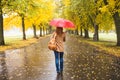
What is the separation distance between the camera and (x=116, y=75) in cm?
1096

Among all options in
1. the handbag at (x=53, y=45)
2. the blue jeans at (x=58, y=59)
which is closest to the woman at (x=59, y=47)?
the blue jeans at (x=58, y=59)

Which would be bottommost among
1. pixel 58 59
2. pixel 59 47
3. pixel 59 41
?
pixel 58 59

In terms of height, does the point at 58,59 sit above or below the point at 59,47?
below

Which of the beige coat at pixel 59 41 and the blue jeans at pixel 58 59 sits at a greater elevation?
the beige coat at pixel 59 41

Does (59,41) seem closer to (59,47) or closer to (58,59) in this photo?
(59,47)

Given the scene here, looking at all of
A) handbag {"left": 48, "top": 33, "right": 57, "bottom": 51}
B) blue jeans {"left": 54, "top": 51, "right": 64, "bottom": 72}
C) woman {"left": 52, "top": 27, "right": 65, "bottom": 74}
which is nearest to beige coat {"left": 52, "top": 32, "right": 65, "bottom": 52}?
woman {"left": 52, "top": 27, "right": 65, "bottom": 74}

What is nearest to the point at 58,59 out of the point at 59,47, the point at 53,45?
the point at 59,47

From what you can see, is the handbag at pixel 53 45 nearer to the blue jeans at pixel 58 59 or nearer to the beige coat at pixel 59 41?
the beige coat at pixel 59 41

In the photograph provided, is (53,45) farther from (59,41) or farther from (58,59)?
(58,59)

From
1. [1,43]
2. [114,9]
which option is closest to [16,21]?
[1,43]

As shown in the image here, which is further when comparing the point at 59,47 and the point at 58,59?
the point at 58,59

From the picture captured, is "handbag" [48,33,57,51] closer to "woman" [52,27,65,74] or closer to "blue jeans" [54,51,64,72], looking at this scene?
"woman" [52,27,65,74]

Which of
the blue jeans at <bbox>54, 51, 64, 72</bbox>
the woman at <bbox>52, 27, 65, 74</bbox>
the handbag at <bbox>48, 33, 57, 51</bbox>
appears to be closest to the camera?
the handbag at <bbox>48, 33, 57, 51</bbox>

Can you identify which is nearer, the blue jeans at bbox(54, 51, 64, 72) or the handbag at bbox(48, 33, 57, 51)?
the handbag at bbox(48, 33, 57, 51)
